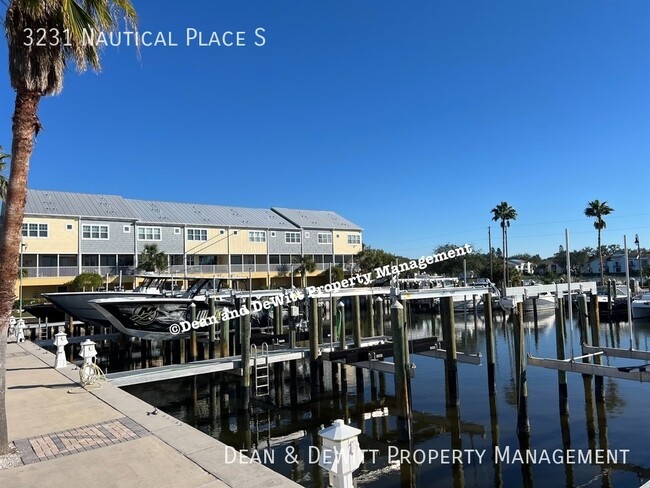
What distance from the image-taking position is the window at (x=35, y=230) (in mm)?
39469

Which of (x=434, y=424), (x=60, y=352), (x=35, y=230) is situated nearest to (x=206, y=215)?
(x=35, y=230)

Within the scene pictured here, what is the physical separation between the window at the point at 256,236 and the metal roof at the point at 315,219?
215 inches

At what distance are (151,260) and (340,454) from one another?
140 feet

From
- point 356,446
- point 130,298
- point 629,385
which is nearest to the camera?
point 356,446

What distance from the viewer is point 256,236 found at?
2103 inches

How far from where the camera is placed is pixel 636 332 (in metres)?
36.3

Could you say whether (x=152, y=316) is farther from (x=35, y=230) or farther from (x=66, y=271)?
(x=35, y=230)

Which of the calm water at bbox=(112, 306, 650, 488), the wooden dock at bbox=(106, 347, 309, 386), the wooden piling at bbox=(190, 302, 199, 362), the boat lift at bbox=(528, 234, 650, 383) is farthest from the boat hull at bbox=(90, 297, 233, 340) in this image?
the boat lift at bbox=(528, 234, 650, 383)

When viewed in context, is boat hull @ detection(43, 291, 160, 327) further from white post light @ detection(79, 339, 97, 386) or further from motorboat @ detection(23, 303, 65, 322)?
white post light @ detection(79, 339, 97, 386)

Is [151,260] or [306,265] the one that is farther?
[306,265]

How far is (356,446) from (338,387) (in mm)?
13455

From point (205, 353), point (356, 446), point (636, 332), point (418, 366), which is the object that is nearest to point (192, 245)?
point (205, 353)

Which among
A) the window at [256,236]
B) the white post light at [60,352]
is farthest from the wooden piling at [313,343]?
the window at [256,236]

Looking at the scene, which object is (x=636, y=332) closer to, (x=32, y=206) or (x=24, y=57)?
(x=24, y=57)
